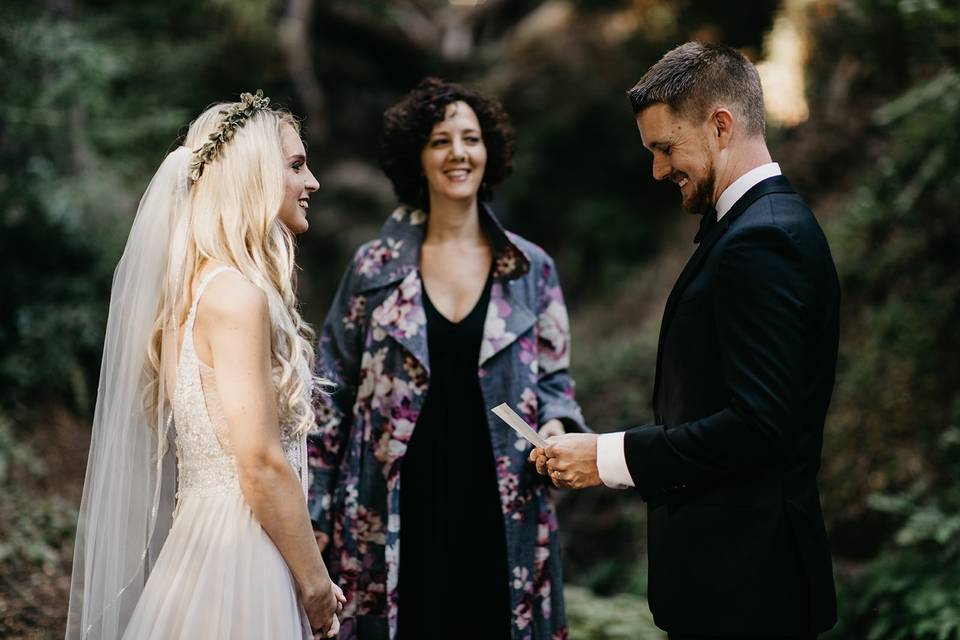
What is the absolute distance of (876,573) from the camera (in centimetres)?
433

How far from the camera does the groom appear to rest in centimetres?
203

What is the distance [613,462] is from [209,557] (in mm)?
1037

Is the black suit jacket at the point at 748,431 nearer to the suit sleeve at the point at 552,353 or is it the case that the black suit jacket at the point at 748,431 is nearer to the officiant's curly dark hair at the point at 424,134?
the suit sleeve at the point at 552,353

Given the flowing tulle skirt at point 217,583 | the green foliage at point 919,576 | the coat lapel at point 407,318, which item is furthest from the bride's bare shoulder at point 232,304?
the green foliage at point 919,576

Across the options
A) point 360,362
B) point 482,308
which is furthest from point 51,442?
point 482,308

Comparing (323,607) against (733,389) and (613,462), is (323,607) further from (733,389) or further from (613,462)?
(733,389)

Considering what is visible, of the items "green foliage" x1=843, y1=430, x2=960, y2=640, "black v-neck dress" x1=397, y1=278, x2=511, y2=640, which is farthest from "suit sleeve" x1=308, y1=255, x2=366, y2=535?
"green foliage" x1=843, y1=430, x2=960, y2=640

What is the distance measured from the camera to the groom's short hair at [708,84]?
2240mm

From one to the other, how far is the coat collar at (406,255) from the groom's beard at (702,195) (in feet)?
3.81

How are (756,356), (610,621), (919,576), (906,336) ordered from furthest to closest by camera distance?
(906,336) → (610,621) → (919,576) → (756,356)

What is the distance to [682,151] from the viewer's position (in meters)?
2.31

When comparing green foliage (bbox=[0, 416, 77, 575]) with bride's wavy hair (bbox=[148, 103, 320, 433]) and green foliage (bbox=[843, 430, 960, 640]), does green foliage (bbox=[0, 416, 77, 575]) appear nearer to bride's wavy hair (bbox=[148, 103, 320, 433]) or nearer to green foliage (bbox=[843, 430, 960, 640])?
bride's wavy hair (bbox=[148, 103, 320, 433])

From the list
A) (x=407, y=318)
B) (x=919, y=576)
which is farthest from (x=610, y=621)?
(x=407, y=318)

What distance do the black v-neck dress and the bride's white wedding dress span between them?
0.99m
